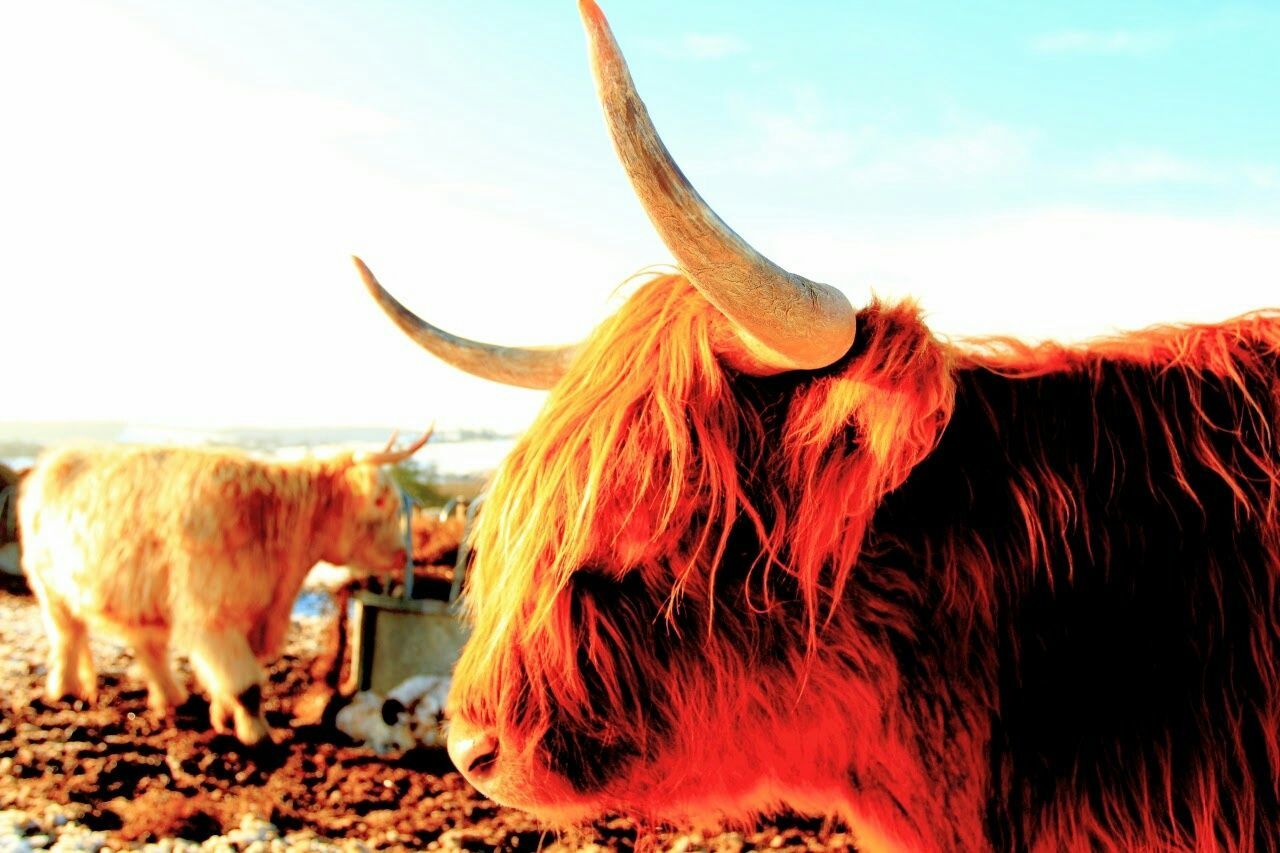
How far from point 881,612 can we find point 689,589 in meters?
0.32

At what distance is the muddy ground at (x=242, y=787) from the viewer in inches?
157

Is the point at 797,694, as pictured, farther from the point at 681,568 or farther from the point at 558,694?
the point at 558,694

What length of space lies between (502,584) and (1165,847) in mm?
1139

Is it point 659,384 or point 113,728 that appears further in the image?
point 113,728

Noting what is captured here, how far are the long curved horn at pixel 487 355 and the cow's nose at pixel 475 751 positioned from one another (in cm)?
79

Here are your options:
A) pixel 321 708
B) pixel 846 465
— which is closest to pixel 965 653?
pixel 846 465

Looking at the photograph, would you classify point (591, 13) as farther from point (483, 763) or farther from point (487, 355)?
point (483, 763)

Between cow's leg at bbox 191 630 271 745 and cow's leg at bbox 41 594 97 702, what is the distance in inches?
50.3

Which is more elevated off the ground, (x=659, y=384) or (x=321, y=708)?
(x=659, y=384)

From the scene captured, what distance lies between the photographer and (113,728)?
5840 mm

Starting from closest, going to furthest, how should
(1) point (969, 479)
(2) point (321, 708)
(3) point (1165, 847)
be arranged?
(3) point (1165, 847)
(1) point (969, 479)
(2) point (321, 708)

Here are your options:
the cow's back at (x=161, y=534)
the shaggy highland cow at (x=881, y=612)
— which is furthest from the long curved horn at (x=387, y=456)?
the shaggy highland cow at (x=881, y=612)

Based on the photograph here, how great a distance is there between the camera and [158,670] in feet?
20.7

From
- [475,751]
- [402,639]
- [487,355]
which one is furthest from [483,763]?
[402,639]
